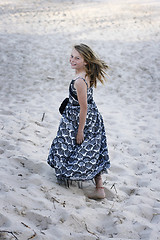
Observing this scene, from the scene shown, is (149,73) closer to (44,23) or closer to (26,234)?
(44,23)

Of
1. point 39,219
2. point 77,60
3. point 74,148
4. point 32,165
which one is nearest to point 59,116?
point 32,165

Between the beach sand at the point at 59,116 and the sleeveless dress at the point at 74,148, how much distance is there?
0.68 feet

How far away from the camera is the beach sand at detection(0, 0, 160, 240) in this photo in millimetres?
2410

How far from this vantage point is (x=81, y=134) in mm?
2838

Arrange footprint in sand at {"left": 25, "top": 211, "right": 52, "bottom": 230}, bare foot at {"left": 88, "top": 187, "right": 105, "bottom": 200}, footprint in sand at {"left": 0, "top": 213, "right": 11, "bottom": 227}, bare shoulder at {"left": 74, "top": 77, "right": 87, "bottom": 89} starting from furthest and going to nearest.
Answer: bare foot at {"left": 88, "top": 187, "right": 105, "bottom": 200}, bare shoulder at {"left": 74, "top": 77, "right": 87, "bottom": 89}, footprint in sand at {"left": 25, "top": 211, "right": 52, "bottom": 230}, footprint in sand at {"left": 0, "top": 213, "right": 11, "bottom": 227}

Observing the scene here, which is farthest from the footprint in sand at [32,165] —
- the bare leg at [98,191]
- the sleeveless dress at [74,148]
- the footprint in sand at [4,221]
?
the footprint in sand at [4,221]

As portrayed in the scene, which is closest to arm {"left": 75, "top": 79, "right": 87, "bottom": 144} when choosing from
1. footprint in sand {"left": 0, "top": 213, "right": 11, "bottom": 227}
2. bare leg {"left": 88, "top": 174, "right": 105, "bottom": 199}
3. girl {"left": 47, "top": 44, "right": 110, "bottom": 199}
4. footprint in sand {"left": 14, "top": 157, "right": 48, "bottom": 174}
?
girl {"left": 47, "top": 44, "right": 110, "bottom": 199}

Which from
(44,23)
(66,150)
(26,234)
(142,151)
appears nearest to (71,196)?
(66,150)

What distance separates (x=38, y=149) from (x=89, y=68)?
4.88 feet

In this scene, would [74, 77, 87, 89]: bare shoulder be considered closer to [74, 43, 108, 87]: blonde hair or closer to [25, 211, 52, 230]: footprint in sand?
[74, 43, 108, 87]: blonde hair

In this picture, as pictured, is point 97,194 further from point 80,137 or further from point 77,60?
point 77,60

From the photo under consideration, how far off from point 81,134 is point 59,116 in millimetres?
2710

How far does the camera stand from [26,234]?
204 centimetres

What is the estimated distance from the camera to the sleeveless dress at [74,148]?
2854 mm
